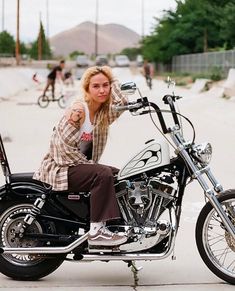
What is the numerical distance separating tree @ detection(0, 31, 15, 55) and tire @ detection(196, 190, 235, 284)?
9938 centimetres

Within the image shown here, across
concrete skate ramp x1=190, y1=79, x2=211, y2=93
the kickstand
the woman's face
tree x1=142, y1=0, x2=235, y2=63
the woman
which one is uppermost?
tree x1=142, y1=0, x2=235, y2=63

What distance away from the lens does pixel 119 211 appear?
5297mm

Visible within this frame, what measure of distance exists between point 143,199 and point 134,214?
0.12 m

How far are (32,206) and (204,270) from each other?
53.5 inches

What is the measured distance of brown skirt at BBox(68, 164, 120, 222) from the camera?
5191 mm

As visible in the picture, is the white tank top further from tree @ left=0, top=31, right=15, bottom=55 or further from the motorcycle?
tree @ left=0, top=31, right=15, bottom=55

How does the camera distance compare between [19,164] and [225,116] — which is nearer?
[19,164]

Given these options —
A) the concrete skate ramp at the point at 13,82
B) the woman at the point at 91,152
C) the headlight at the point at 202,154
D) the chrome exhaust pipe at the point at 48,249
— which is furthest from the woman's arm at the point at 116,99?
the concrete skate ramp at the point at 13,82

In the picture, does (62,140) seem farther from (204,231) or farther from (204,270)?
(204,270)

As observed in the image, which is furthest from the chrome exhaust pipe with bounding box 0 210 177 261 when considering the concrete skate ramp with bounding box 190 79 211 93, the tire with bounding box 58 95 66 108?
the concrete skate ramp with bounding box 190 79 211 93

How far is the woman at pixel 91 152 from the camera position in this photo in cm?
521

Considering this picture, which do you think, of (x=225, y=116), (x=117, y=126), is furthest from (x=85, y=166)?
(x=225, y=116)

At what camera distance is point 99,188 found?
519 cm

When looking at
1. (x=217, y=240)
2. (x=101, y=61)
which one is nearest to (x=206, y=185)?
(x=217, y=240)
